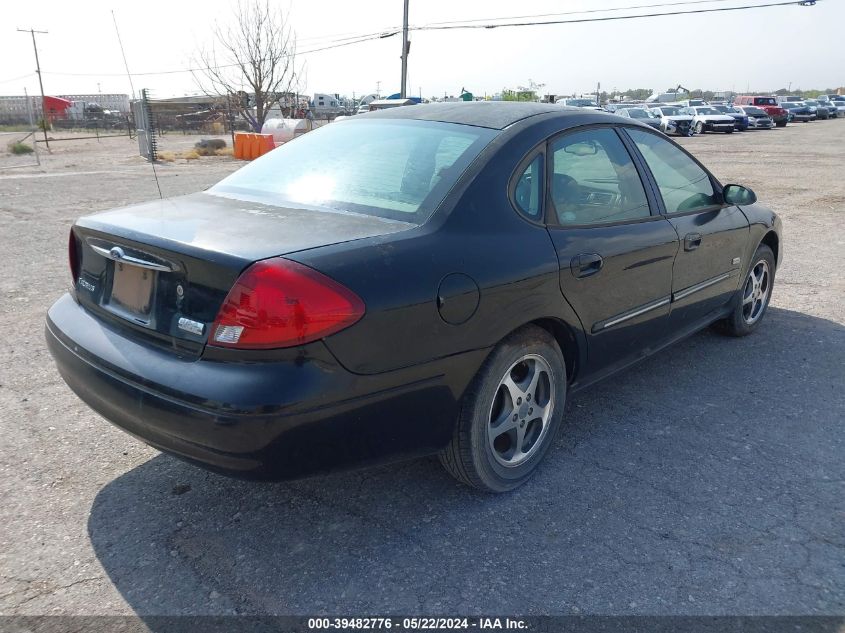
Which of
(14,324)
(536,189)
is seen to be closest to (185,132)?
(14,324)

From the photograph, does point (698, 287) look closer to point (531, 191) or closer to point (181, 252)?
point (531, 191)

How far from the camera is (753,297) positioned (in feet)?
16.6

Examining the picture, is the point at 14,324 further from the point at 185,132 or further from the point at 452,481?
the point at 185,132

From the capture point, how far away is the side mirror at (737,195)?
14.2 feet

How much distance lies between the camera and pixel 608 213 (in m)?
3.45

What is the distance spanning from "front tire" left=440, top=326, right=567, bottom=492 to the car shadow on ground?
135 millimetres

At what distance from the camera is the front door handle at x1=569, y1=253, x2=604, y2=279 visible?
3137 mm

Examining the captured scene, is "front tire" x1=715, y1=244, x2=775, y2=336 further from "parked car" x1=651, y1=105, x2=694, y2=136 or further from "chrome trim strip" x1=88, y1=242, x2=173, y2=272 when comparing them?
"parked car" x1=651, y1=105, x2=694, y2=136

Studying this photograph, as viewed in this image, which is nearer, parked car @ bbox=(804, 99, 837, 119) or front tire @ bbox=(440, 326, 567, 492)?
front tire @ bbox=(440, 326, 567, 492)

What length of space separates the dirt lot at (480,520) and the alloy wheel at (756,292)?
67cm

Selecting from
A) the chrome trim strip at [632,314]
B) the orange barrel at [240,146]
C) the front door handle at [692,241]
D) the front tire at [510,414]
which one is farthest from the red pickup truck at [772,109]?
the front tire at [510,414]

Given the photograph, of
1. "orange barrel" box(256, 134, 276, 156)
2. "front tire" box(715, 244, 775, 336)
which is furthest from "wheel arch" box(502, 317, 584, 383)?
"orange barrel" box(256, 134, 276, 156)

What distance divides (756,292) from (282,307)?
4.03 m

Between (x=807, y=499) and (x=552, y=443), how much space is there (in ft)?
3.64
